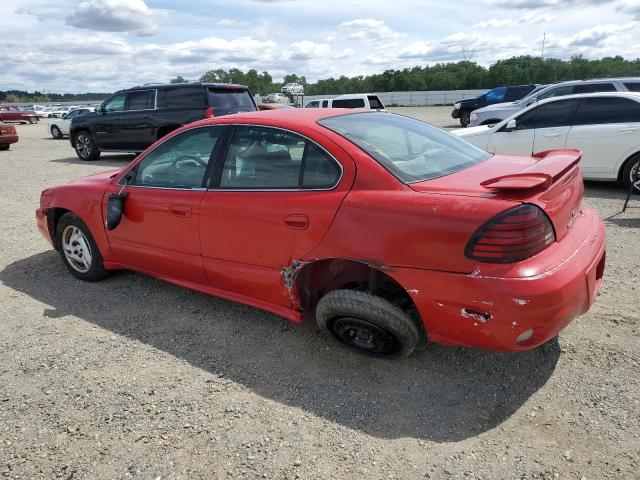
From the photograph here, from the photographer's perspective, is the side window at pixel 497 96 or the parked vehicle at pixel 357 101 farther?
the side window at pixel 497 96

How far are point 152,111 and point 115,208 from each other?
28.8 ft

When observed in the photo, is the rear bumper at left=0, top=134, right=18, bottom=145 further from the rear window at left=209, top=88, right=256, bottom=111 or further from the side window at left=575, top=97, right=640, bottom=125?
the side window at left=575, top=97, right=640, bottom=125

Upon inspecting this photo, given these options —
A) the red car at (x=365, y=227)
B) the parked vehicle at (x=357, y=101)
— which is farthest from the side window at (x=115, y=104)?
the red car at (x=365, y=227)

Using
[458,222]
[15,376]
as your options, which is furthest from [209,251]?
[458,222]

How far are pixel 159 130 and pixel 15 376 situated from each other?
9616 millimetres

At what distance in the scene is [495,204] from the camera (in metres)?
2.41

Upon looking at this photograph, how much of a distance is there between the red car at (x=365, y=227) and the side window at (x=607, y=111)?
4.93 m

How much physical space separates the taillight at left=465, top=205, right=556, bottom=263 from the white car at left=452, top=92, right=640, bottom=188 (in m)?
5.80

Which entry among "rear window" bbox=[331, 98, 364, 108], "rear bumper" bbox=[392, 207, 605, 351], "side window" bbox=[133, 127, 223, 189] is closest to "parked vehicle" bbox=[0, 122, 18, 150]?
"rear window" bbox=[331, 98, 364, 108]

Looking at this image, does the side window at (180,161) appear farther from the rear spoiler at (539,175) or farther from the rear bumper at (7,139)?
the rear bumper at (7,139)

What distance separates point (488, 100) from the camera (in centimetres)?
2145

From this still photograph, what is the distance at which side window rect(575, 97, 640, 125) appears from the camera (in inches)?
285

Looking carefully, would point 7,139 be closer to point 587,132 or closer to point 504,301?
point 587,132

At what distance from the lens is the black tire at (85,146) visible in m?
13.6
